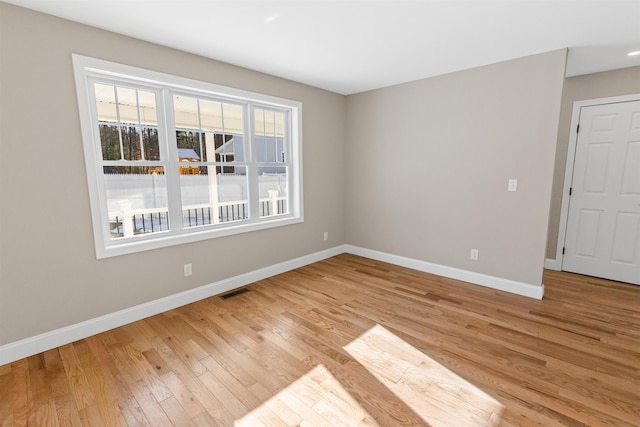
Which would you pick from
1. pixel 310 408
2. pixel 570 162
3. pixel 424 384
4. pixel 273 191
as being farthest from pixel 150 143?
pixel 570 162

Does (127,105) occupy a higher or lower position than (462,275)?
higher

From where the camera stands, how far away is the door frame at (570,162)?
3.44 metres

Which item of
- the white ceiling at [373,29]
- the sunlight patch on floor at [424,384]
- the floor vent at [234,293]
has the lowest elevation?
the sunlight patch on floor at [424,384]

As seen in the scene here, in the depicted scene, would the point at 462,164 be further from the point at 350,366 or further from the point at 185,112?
the point at 185,112

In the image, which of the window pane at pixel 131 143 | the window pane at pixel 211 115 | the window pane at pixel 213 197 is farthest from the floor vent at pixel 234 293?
the window pane at pixel 211 115

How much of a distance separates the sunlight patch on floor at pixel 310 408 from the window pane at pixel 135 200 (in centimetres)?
199

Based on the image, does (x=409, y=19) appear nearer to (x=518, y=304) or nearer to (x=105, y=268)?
→ (x=518, y=304)

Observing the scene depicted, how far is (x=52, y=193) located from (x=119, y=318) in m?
1.16

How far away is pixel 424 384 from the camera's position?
1889mm

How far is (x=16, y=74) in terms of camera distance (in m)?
2.00

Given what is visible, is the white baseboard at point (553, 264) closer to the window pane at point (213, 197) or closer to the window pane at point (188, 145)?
the window pane at point (213, 197)

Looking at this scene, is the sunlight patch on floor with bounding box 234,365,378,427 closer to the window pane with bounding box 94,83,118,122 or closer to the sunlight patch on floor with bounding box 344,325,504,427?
the sunlight patch on floor with bounding box 344,325,504,427

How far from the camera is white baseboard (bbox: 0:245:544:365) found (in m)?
2.18

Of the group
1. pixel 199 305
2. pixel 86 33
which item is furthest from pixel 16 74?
pixel 199 305
